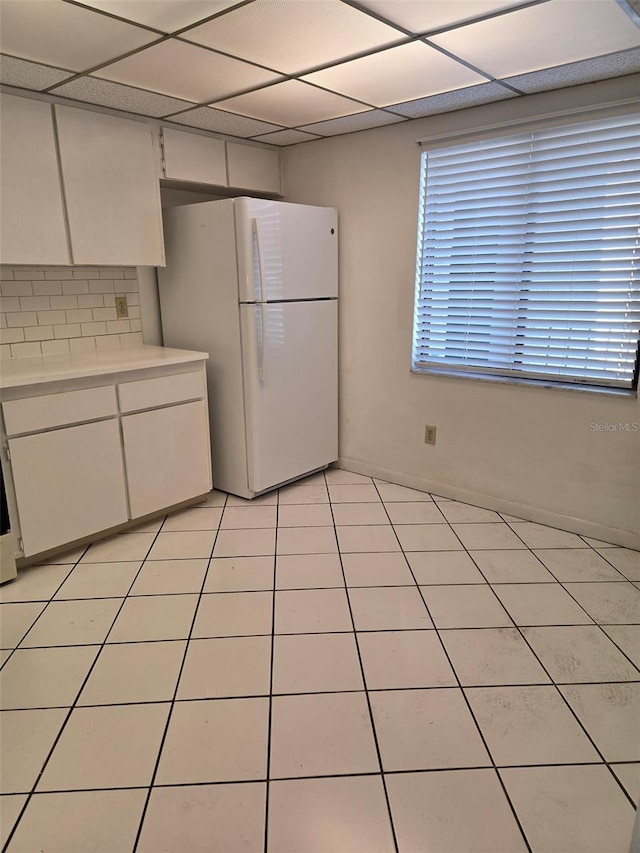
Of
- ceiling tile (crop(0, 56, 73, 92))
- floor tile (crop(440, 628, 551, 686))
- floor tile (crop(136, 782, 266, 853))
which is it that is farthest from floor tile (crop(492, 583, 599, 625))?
ceiling tile (crop(0, 56, 73, 92))

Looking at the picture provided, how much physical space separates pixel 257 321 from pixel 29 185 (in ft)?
3.88

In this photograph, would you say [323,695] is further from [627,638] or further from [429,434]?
[429,434]

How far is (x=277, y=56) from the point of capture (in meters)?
1.98

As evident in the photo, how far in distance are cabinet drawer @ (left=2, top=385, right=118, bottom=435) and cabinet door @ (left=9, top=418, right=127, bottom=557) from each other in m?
0.04

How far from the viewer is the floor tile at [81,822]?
1.26m

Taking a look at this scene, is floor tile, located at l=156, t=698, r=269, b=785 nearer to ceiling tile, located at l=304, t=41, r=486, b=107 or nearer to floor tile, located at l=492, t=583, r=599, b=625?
floor tile, located at l=492, t=583, r=599, b=625

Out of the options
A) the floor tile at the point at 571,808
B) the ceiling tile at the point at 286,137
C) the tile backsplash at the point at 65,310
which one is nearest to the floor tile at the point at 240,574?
the floor tile at the point at 571,808

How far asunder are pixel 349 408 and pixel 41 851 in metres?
2.70

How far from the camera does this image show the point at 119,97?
95.4 inches

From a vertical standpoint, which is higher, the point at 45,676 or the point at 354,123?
the point at 354,123

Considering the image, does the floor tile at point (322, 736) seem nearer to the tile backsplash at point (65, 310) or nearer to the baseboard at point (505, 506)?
the baseboard at point (505, 506)

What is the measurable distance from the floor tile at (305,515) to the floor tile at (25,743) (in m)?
1.43

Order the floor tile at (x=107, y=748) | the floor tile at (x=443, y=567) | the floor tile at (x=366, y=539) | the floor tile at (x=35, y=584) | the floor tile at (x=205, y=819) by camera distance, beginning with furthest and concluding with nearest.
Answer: the floor tile at (x=366, y=539), the floor tile at (x=443, y=567), the floor tile at (x=35, y=584), the floor tile at (x=107, y=748), the floor tile at (x=205, y=819)

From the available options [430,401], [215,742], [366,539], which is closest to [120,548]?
[366,539]
